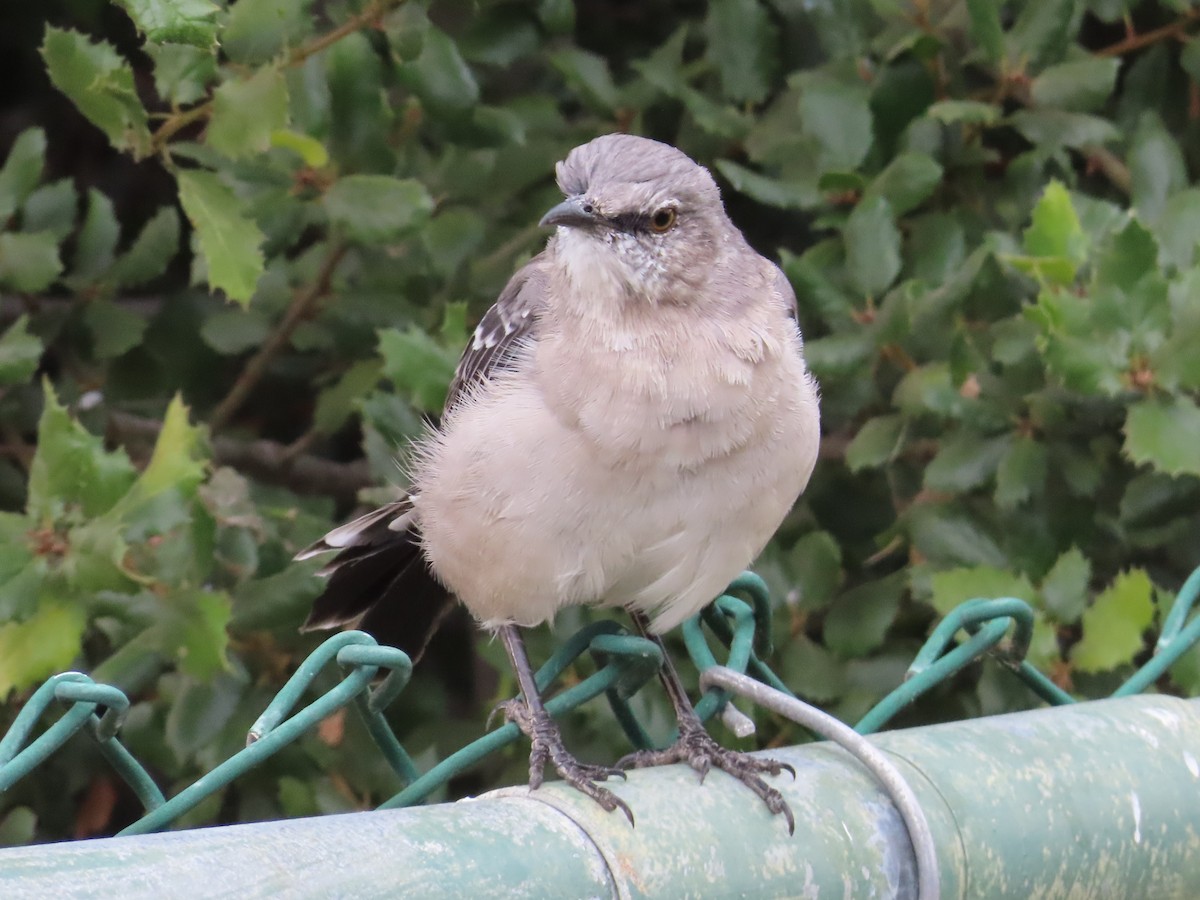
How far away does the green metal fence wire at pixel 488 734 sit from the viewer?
1.25 meters

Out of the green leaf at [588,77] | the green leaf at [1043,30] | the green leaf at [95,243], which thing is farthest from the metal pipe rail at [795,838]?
the green leaf at [95,243]

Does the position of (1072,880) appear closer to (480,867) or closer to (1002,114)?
(480,867)

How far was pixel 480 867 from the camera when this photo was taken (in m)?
1.06

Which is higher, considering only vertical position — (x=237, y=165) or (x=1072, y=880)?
(x=237, y=165)

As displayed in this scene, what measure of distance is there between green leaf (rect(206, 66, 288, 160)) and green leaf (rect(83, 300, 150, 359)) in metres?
0.77

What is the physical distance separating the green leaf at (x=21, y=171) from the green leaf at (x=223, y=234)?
0.38m

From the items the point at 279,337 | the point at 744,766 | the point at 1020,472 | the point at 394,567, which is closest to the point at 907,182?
the point at 1020,472

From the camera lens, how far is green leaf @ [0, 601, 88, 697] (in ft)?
6.84

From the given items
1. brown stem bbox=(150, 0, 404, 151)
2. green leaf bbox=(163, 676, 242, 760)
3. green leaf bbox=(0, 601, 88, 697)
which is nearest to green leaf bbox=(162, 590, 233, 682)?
green leaf bbox=(0, 601, 88, 697)

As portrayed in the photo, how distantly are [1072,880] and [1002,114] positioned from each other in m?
2.10

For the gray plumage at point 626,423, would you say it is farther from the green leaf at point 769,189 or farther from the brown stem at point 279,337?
the brown stem at point 279,337

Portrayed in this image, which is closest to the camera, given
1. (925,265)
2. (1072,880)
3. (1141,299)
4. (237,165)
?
(1072,880)

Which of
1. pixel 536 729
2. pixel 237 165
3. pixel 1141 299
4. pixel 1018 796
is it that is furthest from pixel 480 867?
pixel 237 165

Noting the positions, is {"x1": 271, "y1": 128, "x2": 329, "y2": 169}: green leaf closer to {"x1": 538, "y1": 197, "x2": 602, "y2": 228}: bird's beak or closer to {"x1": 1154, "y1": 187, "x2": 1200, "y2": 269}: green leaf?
{"x1": 538, "y1": 197, "x2": 602, "y2": 228}: bird's beak
